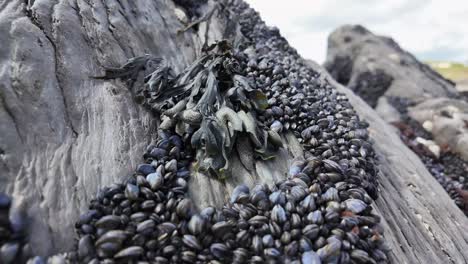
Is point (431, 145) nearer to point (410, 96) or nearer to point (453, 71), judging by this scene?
point (410, 96)

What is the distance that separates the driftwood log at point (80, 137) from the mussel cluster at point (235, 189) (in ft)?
0.46

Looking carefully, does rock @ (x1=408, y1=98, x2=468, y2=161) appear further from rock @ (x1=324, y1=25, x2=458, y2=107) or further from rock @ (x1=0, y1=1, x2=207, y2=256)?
rock @ (x1=0, y1=1, x2=207, y2=256)

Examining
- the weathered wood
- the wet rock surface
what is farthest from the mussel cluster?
the wet rock surface

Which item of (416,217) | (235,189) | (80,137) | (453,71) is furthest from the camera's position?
(453,71)

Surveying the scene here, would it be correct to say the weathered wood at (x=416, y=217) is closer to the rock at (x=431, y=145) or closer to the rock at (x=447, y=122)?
the rock at (x=431, y=145)

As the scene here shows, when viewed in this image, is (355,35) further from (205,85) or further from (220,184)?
(220,184)

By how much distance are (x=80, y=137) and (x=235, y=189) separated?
1.08 m

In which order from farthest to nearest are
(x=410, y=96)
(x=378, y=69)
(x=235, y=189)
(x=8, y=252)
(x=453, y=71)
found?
(x=453, y=71) → (x=378, y=69) → (x=410, y=96) → (x=235, y=189) → (x=8, y=252)

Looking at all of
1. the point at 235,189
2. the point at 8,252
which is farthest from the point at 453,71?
the point at 8,252

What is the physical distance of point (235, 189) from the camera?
1.93m

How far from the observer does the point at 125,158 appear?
2.08 metres

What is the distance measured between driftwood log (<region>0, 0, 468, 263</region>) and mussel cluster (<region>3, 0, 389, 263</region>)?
0.46ft

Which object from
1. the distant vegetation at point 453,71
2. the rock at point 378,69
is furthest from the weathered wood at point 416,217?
the distant vegetation at point 453,71

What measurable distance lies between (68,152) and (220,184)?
3.21 feet
